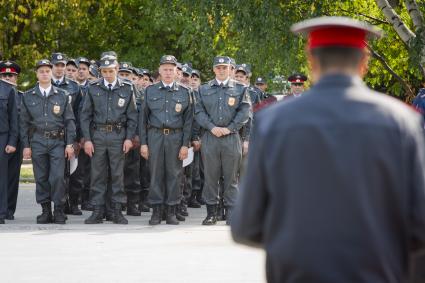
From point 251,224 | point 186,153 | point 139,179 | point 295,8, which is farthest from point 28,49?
point 251,224

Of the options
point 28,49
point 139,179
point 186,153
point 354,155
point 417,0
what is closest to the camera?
point 354,155

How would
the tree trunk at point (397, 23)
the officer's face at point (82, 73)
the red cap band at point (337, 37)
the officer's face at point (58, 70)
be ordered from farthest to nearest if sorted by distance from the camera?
the tree trunk at point (397, 23) → the officer's face at point (82, 73) → the officer's face at point (58, 70) → the red cap band at point (337, 37)

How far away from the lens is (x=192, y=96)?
15.2m

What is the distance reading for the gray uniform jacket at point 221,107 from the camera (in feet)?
48.3

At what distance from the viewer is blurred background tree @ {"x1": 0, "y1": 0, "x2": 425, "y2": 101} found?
68.0 feet

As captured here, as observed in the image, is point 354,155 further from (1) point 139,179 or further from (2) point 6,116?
(1) point 139,179

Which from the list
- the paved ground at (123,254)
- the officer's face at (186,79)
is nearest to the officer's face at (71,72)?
the officer's face at (186,79)

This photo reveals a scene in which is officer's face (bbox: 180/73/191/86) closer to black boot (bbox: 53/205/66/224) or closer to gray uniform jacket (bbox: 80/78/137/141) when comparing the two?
gray uniform jacket (bbox: 80/78/137/141)

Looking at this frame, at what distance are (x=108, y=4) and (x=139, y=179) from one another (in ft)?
58.1

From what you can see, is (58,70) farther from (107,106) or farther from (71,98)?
(107,106)

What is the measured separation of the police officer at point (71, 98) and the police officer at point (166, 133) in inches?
42.8

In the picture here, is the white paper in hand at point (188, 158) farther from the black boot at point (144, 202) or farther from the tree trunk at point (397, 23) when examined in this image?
the tree trunk at point (397, 23)

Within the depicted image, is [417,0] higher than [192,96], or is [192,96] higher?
[417,0]

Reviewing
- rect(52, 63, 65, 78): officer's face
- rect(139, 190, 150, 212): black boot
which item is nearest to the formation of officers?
rect(52, 63, 65, 78): officer's face
